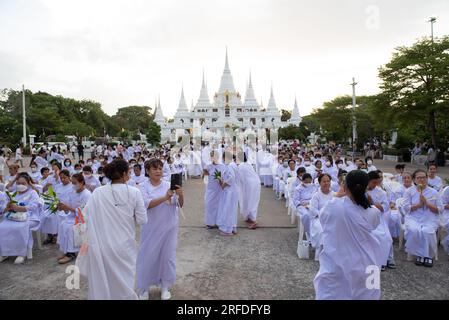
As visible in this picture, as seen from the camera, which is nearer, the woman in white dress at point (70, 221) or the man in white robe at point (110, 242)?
the man in white robe at point (110, 242)

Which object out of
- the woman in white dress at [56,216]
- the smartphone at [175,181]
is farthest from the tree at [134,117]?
the smartphone at [175,181]

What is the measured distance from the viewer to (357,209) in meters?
3.00

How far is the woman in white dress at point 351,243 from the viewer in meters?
2.99

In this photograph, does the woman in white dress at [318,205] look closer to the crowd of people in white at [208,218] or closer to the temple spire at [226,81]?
the crowd of people in white at [208,218]

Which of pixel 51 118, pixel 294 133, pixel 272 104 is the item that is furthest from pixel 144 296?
pixel 272 104

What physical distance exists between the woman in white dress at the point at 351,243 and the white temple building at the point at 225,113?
6455 centimetres

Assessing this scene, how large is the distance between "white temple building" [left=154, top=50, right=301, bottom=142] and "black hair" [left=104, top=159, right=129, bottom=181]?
64.1 m

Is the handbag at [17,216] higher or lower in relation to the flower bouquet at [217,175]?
lower

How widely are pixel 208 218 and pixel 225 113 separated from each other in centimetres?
6344

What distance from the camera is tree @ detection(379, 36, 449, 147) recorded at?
1725 cm

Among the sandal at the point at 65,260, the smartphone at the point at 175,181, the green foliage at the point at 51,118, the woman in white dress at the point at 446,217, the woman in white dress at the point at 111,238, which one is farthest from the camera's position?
the green foliage at the point at 51,118

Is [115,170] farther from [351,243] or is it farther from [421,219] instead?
[421,219]
